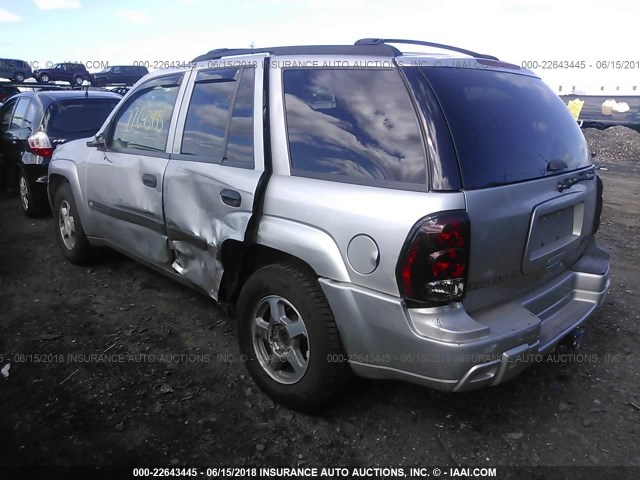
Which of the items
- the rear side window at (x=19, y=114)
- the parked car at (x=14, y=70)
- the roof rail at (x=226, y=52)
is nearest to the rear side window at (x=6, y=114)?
the rear side window at (x=19, y=114)

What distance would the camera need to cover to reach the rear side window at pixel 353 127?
2172mm

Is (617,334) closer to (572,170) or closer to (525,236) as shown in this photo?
(572,170)

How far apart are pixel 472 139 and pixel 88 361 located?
2734 millimetres

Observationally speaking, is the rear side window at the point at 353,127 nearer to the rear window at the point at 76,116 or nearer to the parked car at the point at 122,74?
the rear window at the point at 76,116

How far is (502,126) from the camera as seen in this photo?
7.68ft

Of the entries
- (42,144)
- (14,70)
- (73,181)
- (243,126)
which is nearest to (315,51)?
(243,126)

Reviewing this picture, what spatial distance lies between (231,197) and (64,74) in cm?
3032

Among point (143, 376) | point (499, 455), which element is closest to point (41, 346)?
point (143, 376)

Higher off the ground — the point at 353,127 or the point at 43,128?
the point at 353,127

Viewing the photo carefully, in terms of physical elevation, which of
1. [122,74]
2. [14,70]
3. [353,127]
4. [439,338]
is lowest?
[439,338]

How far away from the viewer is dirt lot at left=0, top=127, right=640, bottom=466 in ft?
7.96

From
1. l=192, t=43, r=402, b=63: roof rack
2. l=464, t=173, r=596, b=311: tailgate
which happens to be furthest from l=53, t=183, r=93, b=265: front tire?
l=464, t=173, r=596, b=311: tailgate

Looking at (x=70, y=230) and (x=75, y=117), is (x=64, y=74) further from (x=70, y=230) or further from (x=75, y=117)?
(x=70, y=230)

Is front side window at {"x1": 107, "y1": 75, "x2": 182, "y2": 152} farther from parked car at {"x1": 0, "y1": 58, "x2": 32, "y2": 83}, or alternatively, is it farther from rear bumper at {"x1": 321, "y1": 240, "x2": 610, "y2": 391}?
parked car at {"x1": 0, "y1": 58, "x2": 32, "y2": 83}
